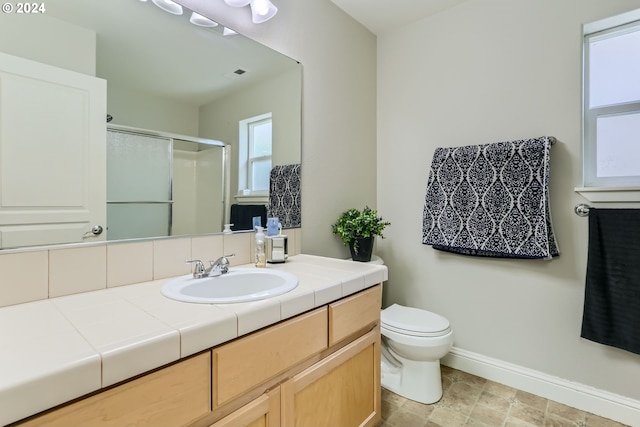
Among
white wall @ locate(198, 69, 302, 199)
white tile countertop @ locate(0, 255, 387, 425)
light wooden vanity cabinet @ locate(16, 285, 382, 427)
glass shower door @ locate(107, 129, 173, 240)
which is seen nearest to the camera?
white tile countertop @ locate(0, 255, 387, 425)

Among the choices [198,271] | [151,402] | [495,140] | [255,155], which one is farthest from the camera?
[495,140]

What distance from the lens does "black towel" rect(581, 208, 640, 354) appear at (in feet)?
4.98

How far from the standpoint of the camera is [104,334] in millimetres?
698

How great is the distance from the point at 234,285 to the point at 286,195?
654mm

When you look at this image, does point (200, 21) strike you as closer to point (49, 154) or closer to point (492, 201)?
point (49, 154)

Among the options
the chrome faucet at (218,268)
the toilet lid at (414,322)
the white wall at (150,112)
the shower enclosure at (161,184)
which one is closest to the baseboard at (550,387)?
the toilet lid at (414,322)

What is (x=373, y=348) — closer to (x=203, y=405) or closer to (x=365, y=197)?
(x=203, y=405)

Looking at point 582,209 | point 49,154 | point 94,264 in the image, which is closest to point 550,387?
point 582,209

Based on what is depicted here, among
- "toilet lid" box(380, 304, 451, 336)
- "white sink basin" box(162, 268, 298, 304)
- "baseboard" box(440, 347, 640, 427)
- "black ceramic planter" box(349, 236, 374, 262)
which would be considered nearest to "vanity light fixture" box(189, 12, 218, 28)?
"white sink basin" box(162, 268, 298, 304)

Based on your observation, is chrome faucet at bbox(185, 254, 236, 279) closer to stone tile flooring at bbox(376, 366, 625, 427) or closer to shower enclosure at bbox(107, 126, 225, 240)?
shower enclosure at bbox(107, 126, 225, 240)

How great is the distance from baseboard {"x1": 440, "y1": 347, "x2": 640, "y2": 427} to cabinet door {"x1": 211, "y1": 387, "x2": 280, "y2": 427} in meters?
1.57

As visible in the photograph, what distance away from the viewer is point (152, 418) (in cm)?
68

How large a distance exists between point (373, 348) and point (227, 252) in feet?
2.59

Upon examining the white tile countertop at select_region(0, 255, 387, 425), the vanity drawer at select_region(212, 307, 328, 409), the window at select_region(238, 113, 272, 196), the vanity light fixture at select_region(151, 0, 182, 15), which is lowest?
the vanity drawer at select_region(212, 307, 328, 409)
